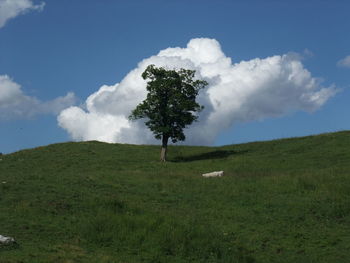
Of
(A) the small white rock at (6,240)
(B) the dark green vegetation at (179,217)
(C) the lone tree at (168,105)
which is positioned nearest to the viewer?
(A) the small white rock at (6,240)

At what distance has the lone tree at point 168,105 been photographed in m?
57.9

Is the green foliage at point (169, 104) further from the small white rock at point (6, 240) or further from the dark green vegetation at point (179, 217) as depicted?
the small white rock at point (6, 240)

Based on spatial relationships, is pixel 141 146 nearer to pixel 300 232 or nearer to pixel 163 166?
pixel 163 166

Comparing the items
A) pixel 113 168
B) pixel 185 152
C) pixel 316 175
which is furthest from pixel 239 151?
pixel 316 175

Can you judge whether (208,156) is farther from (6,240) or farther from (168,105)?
(6,240)

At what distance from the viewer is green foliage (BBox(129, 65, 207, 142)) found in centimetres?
5795

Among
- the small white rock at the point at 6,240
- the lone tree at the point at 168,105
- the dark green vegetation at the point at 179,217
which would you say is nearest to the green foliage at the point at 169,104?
the lone tree at the point at 168,105

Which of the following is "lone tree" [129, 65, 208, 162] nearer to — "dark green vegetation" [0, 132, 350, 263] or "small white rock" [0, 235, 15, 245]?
"dark green vegetation" [0, 132, 350, 263]

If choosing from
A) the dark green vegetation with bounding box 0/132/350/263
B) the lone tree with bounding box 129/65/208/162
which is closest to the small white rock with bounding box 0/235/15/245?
the dark green vegetation with bounding box 0/132/350/263

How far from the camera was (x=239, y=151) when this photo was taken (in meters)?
61.4

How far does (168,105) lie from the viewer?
2315 inches

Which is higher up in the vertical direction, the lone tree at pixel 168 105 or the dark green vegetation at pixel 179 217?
the lone tree at pixel 168 105

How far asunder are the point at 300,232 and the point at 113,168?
30153 millimetres

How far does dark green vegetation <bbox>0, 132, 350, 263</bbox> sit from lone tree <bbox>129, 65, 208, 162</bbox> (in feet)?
53.7
